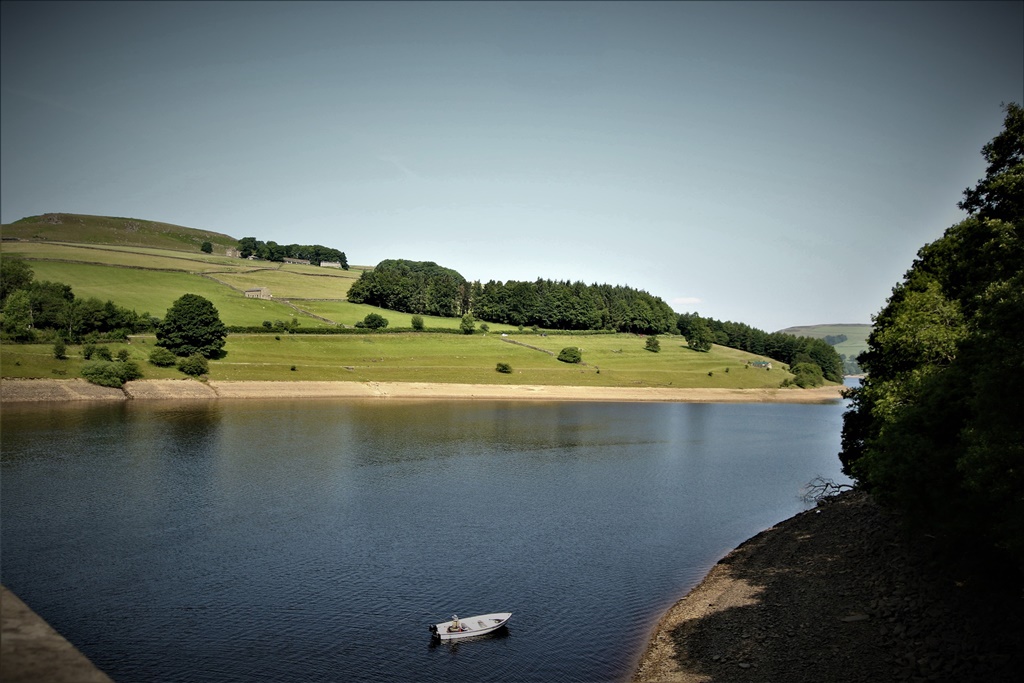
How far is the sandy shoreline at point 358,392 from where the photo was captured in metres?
87.5

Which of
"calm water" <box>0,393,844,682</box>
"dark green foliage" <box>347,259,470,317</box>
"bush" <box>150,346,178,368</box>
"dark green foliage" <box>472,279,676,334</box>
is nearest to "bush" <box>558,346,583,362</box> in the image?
"dark green foliage" <box>472,279,676,334</box>

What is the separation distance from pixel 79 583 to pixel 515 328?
5594 inches

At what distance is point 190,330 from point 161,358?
7.05 m

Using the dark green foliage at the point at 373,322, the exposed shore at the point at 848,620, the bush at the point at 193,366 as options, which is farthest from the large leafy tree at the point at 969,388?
the dark green foliage at the point at 373,322

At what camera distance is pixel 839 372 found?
19512 cm

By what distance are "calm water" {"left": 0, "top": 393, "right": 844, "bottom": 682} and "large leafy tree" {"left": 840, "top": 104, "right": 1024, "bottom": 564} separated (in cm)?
1276

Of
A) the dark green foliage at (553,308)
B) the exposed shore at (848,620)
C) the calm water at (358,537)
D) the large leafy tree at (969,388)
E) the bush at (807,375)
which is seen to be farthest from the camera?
the dark green foliage at (553,308)

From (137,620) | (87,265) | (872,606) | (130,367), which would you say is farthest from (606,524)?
(87,265)

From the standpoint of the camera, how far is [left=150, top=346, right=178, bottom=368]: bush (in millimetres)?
101062

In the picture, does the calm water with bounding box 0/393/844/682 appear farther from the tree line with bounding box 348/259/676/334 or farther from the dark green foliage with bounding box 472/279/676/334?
the dark green foliage with bounding box 472/279/676/334

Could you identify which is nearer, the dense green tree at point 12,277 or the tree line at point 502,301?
the dense green tree at point 12,277

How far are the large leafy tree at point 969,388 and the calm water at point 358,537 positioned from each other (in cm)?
1276

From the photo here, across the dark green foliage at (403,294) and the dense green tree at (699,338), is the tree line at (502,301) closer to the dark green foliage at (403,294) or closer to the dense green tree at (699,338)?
the dark green foliage at (403,294)

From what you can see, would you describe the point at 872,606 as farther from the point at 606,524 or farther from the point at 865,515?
the point at 606,524
